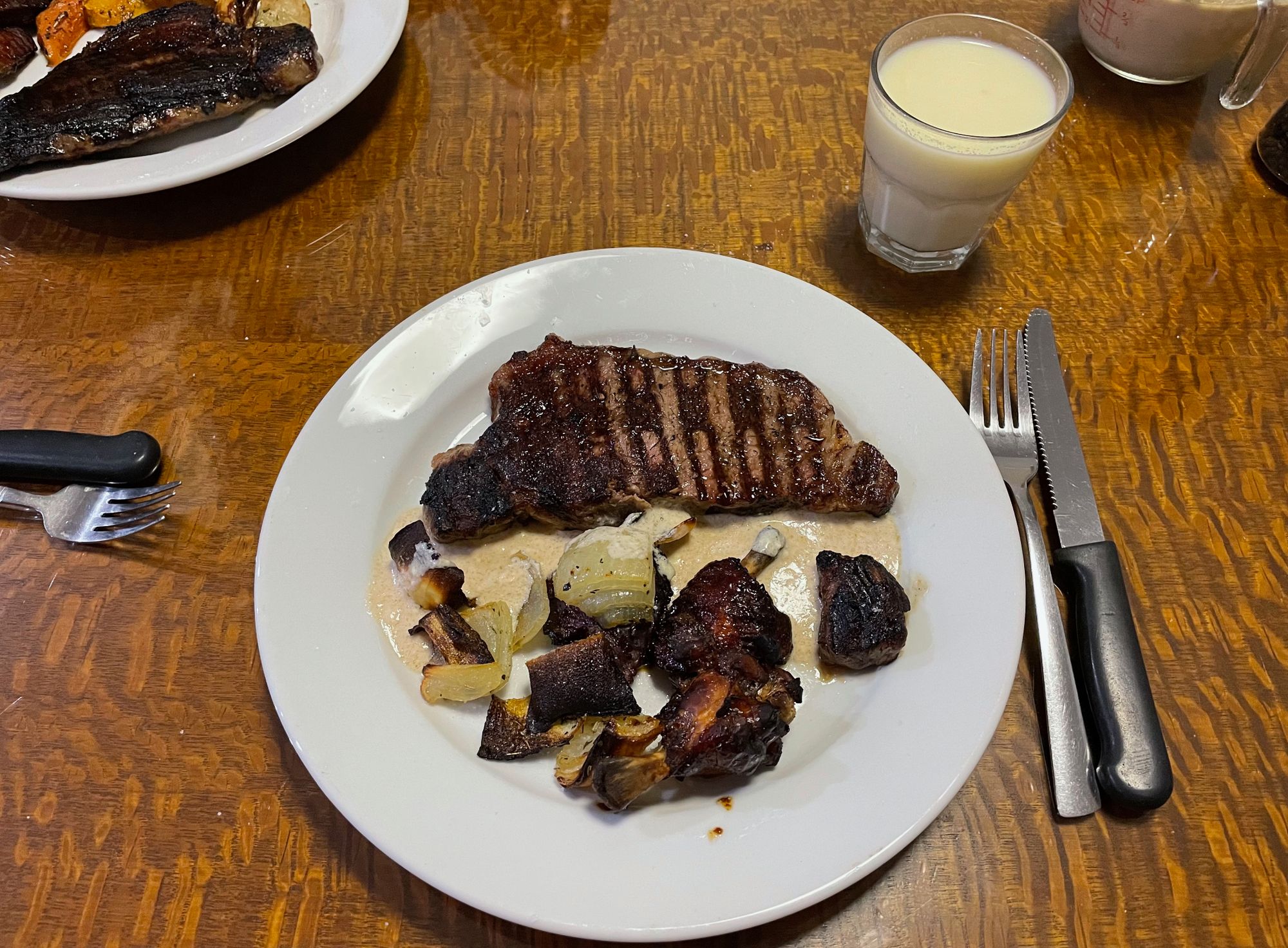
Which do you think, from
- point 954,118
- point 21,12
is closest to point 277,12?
point 21,12

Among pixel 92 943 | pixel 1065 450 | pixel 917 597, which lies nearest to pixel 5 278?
pixel 92 943

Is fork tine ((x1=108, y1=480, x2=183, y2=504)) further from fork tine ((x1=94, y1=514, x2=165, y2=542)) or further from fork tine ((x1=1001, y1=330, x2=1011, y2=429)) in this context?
fork tine ((x1=1001, y1=330, x2=1011, y2=429))

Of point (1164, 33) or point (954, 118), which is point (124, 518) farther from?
point (1164, 33)

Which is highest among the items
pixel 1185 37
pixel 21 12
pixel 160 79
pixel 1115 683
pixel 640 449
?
pixel 21 12

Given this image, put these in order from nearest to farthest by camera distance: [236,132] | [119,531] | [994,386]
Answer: [119,531] → [994,386] → [236,132]

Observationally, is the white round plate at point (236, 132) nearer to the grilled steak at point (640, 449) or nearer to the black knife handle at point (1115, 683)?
the grilled steak at point (640, 449)

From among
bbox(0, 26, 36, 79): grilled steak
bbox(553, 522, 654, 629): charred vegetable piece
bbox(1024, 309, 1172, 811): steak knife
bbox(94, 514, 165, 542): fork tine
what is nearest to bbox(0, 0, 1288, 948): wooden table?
bbox(94, 514, 165, 542): fork tine
